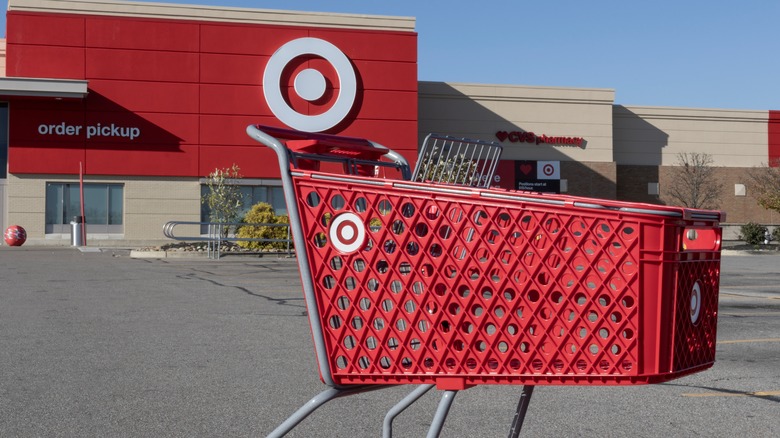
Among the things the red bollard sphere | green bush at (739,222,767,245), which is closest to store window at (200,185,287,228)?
the red bollard sphere

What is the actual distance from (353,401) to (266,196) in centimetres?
3209

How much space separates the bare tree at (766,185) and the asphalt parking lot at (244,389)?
3147 cm

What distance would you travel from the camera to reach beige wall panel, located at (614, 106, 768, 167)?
4706 centimetres

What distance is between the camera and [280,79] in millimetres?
36219

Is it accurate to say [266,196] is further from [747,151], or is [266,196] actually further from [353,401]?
[353,401]

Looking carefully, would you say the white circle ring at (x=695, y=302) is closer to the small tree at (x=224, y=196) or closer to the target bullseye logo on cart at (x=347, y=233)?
the target bullseye logo on cart at (x=347, y=233)

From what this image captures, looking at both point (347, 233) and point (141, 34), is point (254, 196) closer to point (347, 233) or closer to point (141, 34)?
point (141, 34)

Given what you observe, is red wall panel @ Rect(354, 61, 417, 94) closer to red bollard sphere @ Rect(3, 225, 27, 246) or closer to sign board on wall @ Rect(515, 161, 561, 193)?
sign board on wall @ Rect(515, 161, 561, 193)

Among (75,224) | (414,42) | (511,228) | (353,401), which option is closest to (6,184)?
(75,224)

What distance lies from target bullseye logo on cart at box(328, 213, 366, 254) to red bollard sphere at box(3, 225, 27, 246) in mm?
31774

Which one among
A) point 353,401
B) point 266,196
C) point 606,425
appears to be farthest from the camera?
point 266,196

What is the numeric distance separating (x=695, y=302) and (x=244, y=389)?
3.51 m

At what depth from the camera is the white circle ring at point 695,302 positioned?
3.12 metres

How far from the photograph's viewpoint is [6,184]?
35062mm
